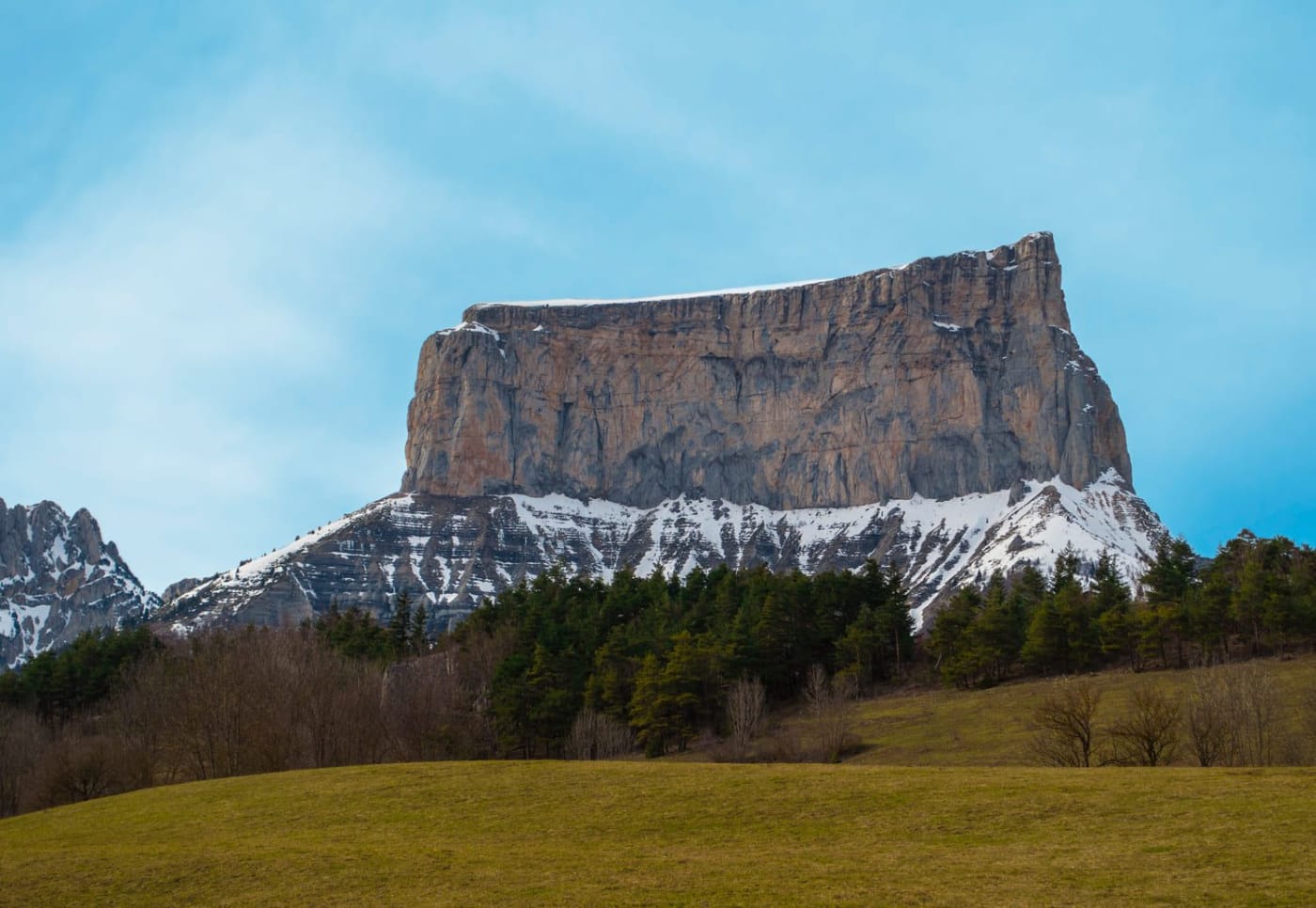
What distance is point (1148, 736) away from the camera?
47000mm

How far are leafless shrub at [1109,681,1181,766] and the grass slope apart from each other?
8297mm

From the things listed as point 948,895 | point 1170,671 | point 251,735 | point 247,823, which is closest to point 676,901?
point 948,895

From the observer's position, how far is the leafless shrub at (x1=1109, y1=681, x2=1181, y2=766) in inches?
1866

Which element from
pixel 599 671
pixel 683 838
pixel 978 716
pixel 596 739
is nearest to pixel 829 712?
pixel 978 716

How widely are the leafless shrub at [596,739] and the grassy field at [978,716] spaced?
13.6 meters

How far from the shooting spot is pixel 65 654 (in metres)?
97.9

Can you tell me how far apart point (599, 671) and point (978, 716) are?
82.0 ft

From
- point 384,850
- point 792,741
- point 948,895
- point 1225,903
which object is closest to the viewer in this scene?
point 1225,903

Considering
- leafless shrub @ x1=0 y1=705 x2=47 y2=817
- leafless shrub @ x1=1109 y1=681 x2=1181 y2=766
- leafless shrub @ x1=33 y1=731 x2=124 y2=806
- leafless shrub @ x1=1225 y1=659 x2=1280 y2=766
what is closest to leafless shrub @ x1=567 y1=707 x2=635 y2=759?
leafless shrub @ x1=33 y1=731 x2=124 y2=806

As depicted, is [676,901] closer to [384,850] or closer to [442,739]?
[384,850]

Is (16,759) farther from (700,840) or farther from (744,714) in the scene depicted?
(700,840)

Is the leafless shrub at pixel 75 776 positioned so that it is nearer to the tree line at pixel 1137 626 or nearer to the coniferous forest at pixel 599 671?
the coniferous forest at pixel 599 671

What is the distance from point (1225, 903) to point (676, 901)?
10.7 metres

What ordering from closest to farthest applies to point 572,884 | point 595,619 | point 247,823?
point 572,884 → point 247,823 → point 595,619
